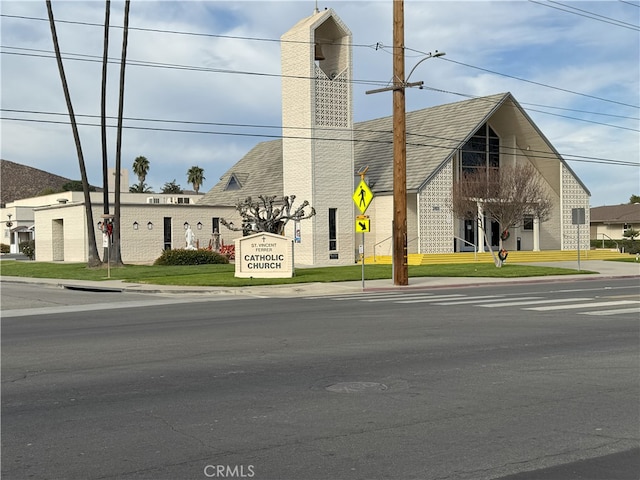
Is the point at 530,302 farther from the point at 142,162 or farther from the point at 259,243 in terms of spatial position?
the point at 142,162

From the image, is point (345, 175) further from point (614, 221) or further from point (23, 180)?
point (23, 180)

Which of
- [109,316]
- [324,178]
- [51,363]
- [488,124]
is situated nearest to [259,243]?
[324,178]

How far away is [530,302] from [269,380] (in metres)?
11.7

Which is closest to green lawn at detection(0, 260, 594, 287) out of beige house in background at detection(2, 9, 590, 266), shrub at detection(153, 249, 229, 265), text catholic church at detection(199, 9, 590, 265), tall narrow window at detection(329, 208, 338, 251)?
shrub at detection(153, 249, 229, 265)

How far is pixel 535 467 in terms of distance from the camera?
5.78 metres

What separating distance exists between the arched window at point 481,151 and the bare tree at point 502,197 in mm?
5771

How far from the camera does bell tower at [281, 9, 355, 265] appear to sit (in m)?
39.9

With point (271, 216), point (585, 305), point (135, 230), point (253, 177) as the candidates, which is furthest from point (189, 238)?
point (585, 305)

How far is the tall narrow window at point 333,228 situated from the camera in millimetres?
41500

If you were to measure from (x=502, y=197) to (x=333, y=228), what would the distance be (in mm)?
9284

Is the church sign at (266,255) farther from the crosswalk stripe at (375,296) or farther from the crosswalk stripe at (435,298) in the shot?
the crosswalk stripe at (435,298)

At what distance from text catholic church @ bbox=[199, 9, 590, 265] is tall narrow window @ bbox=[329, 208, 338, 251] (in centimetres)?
6

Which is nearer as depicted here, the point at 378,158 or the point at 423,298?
the point at 423,298

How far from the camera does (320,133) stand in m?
40.2
